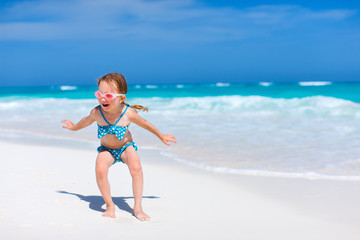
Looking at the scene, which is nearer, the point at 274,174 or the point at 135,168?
the point at 135,168

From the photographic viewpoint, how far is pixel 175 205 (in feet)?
11.4

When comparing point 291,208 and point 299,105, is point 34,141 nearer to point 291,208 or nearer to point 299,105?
point 291,208

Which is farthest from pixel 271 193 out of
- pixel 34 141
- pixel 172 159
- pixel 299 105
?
pixel 299 105

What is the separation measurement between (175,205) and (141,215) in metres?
0.47

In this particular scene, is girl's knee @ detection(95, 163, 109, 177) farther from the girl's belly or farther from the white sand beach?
the white sand beach

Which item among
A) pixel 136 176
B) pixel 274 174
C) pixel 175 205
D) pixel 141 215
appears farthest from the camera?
pixel 274 174

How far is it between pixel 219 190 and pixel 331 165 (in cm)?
187

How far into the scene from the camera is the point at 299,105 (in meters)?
14.4

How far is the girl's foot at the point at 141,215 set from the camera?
3033 mm

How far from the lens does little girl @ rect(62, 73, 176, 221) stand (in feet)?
10.3

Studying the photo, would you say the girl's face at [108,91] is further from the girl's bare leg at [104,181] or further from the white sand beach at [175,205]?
the white sand beach at [175,205]

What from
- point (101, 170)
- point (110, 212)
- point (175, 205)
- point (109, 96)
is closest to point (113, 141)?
point (101, 170)

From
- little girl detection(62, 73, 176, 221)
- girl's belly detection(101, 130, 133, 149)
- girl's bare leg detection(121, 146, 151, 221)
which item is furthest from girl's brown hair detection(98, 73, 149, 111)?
girl's bare leg detection(121, 146, 151, 221)

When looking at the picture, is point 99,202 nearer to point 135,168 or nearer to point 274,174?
point 135,168
